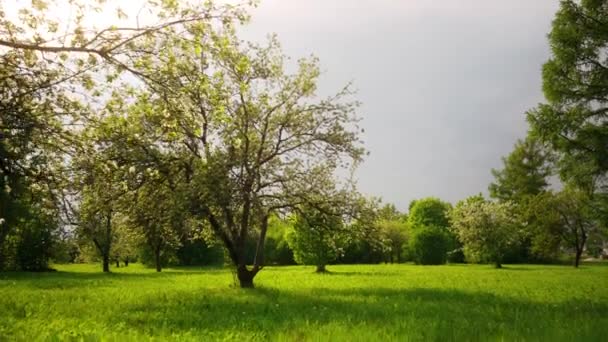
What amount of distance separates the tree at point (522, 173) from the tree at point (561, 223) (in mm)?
20149

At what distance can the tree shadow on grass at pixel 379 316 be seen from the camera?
961cm

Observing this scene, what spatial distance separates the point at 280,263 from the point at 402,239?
2404 cm

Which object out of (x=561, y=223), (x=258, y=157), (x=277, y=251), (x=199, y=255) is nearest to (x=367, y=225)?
(x=258, y=157)

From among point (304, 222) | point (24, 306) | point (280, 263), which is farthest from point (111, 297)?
point (280, 263)

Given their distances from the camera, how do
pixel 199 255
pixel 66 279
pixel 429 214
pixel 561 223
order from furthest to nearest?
pixel 429 214 < pixel 199 255 < pixel 561 223 < pixel 66 279

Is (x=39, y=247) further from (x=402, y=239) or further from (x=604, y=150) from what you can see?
(x=402, y=239)

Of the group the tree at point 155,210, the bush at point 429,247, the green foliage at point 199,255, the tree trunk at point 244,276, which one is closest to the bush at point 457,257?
the bush at point 429,247

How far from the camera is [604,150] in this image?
25047 millimetres

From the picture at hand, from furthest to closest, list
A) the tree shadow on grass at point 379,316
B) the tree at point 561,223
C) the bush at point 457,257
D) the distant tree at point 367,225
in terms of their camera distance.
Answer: the bush at point 457,257 → the tree at point 561,223 → the distant tree at point 367,225 → the tree shadow on grass at point 379,316

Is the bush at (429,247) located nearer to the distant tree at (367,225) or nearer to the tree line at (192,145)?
the tree line at (192,145)

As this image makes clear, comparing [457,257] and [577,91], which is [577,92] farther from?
Result: [457,257]

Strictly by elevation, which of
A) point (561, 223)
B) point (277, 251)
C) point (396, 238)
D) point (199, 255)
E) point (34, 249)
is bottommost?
point (199, 255)

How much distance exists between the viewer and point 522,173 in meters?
91.3

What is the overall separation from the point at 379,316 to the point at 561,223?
6641 centimetres
